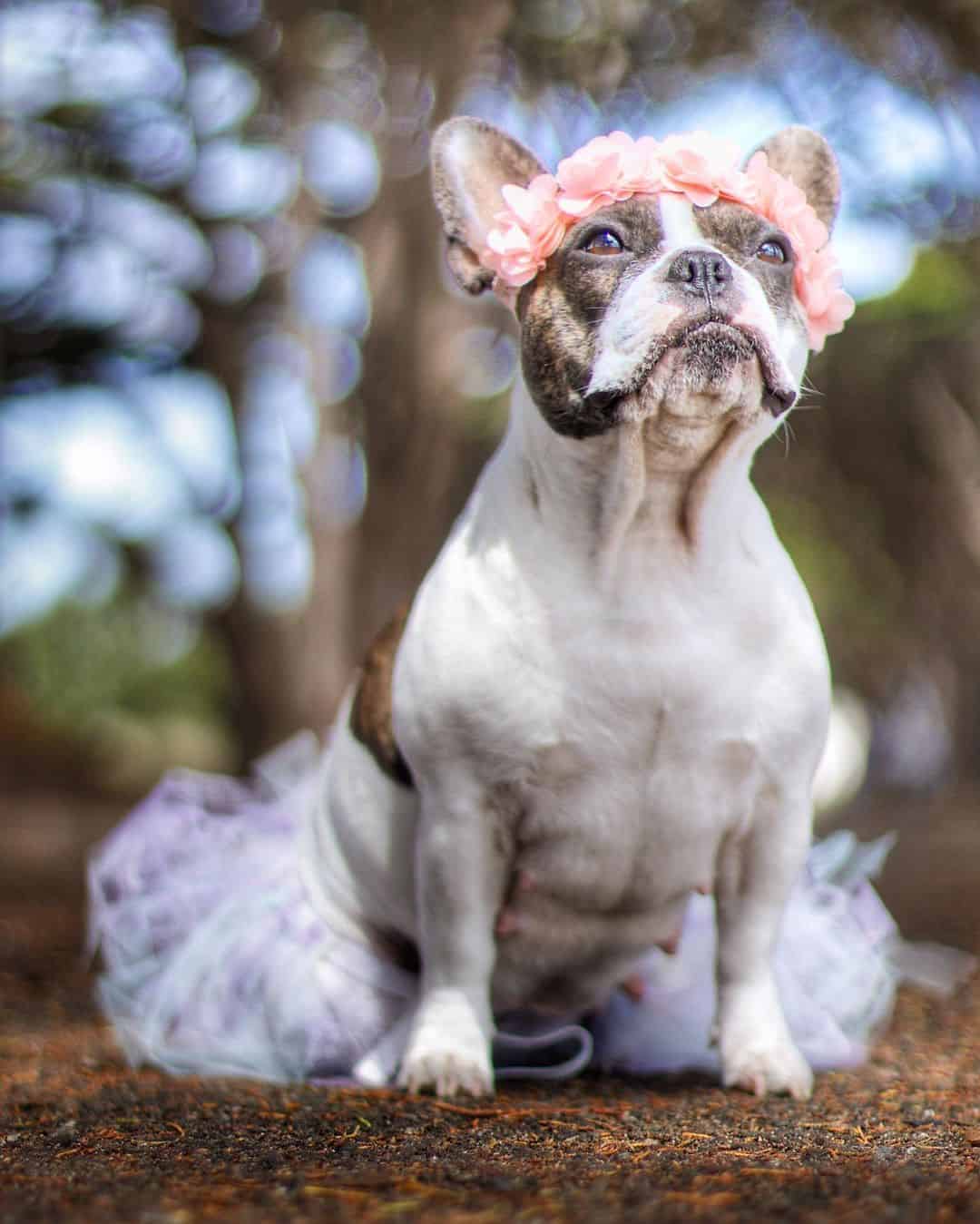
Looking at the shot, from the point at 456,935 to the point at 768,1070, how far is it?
24.7 inches

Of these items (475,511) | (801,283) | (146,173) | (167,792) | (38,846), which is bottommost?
(38,846)

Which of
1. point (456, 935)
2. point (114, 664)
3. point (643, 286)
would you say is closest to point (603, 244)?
point (643, 286)

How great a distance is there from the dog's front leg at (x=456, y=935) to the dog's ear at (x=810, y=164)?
1.39 metres

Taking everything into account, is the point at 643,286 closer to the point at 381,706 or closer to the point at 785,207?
the point at 785,207

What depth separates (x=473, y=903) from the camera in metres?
2.97

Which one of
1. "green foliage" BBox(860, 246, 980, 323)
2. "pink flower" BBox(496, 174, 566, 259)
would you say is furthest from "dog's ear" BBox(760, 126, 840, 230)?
"green foliage" BBox(860, 246, 980, 323)

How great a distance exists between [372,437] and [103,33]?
1.99 metres

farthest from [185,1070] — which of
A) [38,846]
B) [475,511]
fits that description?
[38,846]

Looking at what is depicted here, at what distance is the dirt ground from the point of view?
1.76m

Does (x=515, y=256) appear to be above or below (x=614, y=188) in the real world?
below

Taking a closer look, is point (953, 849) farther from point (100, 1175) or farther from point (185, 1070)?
point (100, 1175)

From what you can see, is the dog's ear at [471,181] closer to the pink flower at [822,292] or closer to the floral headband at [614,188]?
the floral headband at [614,188]

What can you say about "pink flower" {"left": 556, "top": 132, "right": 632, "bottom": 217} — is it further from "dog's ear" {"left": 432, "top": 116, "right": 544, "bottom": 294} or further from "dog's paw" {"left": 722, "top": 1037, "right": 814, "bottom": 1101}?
"dog's paw" {"left": 722, "top": 1037, "right": 814, "bottom": 1101}

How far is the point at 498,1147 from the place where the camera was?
2357 millimetres
